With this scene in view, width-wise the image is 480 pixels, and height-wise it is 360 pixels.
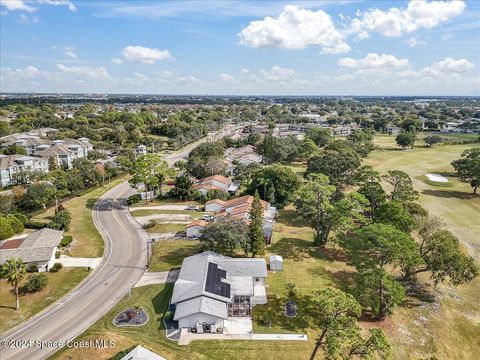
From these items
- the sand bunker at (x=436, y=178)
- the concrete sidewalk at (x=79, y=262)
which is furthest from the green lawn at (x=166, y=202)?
the sand bunker at (x=436, y=178)

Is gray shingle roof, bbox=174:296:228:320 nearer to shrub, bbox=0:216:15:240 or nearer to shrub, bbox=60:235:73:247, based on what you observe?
shrub, bbox=60:235:73:247

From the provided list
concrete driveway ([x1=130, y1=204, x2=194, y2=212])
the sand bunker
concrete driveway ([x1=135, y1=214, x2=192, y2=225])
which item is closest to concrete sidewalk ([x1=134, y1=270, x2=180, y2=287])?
concrete driveway ([x1=135, y1=214, x2=192, y2=225])

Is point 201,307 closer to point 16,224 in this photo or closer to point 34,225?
point 16,224

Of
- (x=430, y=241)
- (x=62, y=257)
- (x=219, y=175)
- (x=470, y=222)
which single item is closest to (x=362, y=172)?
(x=470, y=222)

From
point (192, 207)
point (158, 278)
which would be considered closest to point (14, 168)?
point (192, 207)

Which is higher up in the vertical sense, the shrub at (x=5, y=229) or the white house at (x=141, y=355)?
the shrub at (x=5, y=229)

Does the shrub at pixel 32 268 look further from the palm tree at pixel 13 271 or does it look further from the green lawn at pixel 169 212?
the green lawn at pixel 169 212

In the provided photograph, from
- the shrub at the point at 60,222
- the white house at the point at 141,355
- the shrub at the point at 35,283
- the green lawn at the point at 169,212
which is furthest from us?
the green lawn at the point at 169,212
